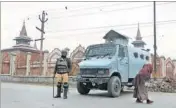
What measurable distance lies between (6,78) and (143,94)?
23.8 m

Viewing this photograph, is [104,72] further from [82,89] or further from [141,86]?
[141,86]

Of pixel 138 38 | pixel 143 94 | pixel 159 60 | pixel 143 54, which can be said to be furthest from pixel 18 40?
pixel 143 94

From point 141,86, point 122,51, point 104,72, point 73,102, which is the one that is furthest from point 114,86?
point 73,102

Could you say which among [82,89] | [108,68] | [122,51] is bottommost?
[82,89]

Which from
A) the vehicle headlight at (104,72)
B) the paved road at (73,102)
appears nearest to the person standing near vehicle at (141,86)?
the paved road at (73,102)

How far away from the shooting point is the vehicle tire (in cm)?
1313

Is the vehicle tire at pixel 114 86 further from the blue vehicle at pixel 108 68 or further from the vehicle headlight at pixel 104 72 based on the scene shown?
the vehicle headlight at pixel 104 72

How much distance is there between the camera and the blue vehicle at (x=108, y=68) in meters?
13.3

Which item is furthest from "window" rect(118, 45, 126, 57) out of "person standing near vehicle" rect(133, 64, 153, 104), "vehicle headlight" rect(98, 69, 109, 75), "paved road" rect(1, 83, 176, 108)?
"person standing near vehicle" rect(133, 64, 153, 104)

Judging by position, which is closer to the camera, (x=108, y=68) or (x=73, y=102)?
(x=73, y=102)

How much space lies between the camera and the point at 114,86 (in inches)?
525

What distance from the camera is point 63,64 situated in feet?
39.5

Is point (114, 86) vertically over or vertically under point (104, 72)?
under

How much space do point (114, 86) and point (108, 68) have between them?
2.51ft
